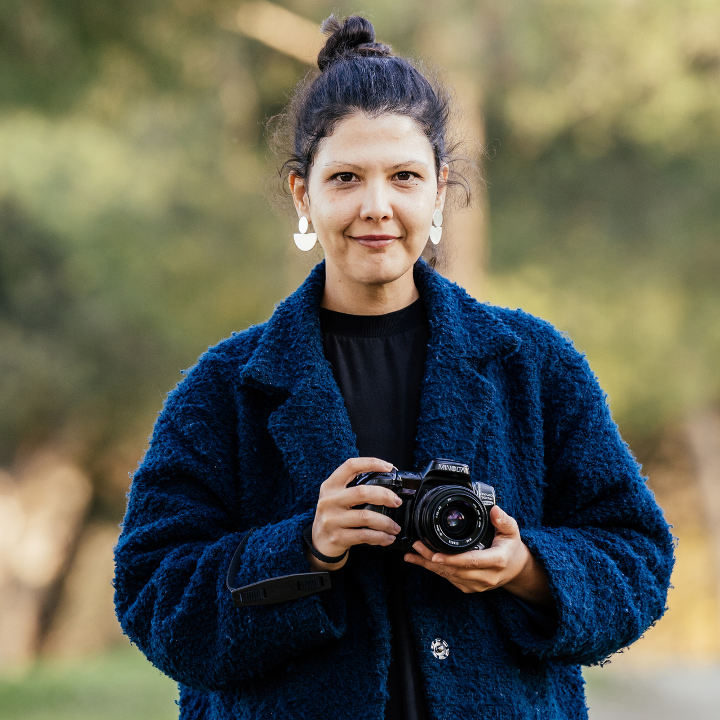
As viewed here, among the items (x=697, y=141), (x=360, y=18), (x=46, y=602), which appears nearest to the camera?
(x=360, y=18)

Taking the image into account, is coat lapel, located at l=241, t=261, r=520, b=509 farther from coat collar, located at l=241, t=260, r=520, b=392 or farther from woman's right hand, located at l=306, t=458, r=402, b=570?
woman's right hand, located at l=306, t=458, r=402, b=570

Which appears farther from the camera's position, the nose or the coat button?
the nose

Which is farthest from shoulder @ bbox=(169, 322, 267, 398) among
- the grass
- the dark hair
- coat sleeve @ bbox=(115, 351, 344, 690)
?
the grass

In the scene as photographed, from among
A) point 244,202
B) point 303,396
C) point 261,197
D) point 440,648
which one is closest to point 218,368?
point 303,396

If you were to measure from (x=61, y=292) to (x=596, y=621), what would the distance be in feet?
26.3

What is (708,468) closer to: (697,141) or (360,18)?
(697,141)

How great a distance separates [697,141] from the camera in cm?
822

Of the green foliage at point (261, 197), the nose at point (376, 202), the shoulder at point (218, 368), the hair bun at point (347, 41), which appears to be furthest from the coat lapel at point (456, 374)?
the green foliage at point (261, 197)

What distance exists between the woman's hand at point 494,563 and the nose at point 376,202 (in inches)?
21.7

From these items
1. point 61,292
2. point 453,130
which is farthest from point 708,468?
point 453,130

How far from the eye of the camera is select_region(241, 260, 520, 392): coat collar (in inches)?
71.2

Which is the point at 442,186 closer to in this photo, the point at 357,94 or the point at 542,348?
the point at 357,94

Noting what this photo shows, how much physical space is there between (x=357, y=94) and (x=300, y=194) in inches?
9.5

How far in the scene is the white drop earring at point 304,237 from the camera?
1980mm
